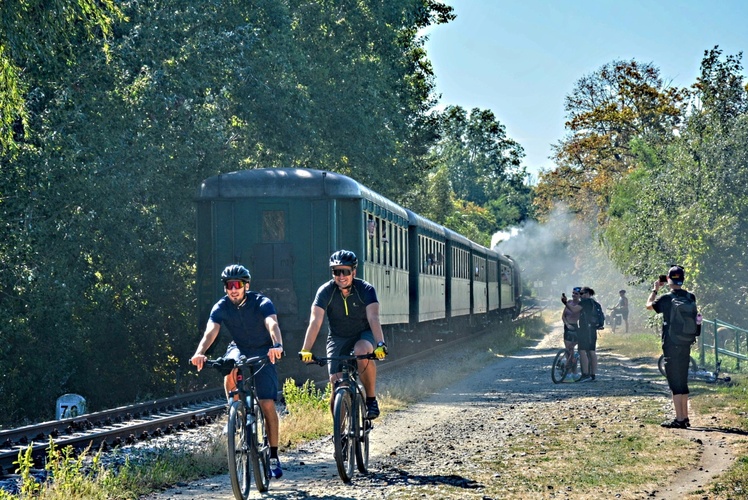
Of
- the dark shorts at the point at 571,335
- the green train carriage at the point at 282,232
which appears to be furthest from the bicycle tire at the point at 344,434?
the dark shorts at the point at 571,335

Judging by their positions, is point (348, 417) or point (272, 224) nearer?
point (348, 417)

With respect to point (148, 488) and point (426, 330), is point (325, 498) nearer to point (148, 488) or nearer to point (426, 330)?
point (148, 488)

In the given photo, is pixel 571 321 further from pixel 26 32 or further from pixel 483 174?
pixel 483 174

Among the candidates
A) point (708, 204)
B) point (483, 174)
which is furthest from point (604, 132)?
point (483, 174)

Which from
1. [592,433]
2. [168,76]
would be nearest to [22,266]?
[168,76]

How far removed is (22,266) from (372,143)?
60.5ft

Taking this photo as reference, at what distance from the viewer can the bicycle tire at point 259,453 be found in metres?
8.96

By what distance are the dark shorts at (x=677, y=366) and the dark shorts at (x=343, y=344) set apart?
518cm

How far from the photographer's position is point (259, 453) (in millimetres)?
9203

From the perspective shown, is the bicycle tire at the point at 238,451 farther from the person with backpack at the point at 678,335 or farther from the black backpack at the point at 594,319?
the black backpack at the point at 594,319

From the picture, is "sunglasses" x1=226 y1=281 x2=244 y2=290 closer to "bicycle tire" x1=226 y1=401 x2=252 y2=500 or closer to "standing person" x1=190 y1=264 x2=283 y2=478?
"standing person" x1=190 y1=264 x2=283 y2=478

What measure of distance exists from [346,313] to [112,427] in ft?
18.0

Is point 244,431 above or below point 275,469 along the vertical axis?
above

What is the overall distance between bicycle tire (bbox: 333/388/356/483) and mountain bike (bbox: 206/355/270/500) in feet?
1.91
